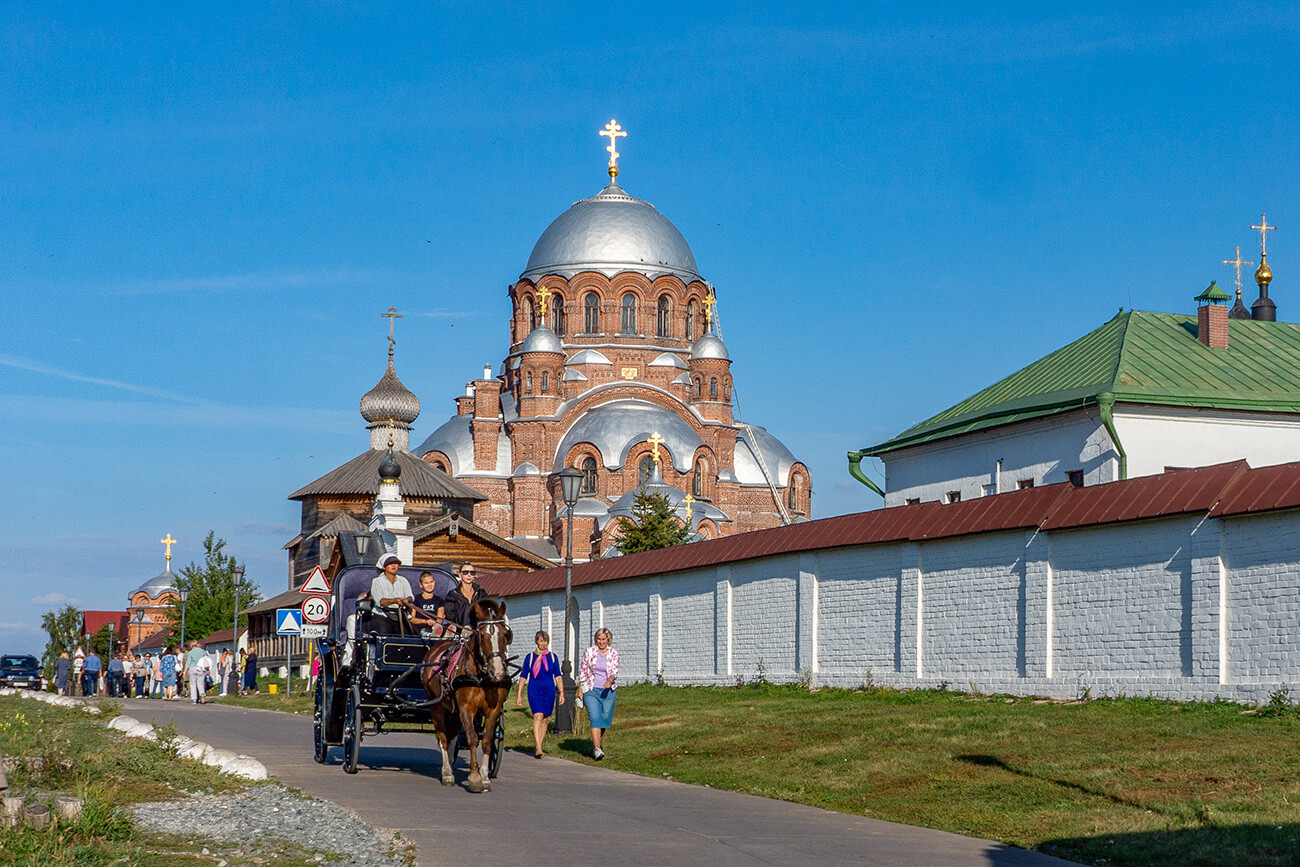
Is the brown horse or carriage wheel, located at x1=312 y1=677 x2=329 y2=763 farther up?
the brown horse

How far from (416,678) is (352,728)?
0.74 metres

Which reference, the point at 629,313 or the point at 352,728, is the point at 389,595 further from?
the point at 629,313

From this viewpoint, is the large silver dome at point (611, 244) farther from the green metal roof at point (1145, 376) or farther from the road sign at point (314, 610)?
the road sign at point (314, 610)

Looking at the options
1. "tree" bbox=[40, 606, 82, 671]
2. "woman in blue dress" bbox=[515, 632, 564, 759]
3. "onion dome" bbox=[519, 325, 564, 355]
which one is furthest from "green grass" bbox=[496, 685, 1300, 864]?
"tree" bbox=[40, 606, 82, 671]

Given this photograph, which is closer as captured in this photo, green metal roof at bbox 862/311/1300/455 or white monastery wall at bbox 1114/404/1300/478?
white monastery wall at bbox 1114/404/1300/478

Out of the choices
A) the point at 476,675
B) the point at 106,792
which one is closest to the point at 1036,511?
the point at 476,675

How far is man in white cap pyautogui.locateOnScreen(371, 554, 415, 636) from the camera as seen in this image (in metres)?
14.4

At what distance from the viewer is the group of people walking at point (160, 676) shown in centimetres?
3709

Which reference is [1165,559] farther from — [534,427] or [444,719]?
[534,427]

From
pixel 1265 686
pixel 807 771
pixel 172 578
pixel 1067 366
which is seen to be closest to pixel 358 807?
pixel 807 771

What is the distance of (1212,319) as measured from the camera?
A: 29.5m

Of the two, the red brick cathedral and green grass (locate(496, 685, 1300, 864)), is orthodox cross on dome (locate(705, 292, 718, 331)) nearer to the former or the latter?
the red brick cathedral

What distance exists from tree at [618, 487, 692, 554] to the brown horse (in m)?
37.4

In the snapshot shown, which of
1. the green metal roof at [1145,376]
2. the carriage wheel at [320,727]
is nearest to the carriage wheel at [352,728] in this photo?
the carriage wheel at [320,727]
